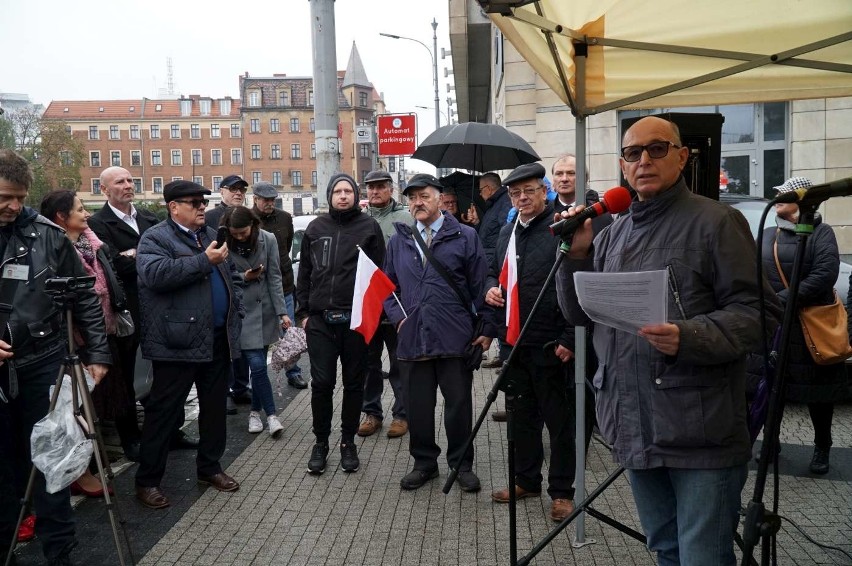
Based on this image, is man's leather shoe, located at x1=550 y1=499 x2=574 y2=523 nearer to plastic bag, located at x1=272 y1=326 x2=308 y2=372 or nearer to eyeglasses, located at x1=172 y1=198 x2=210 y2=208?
plastic bag, located at x1=272 y1=326 x2=308 y2=372

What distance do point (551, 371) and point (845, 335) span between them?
2222mm

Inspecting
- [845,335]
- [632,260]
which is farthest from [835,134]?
[632,260]

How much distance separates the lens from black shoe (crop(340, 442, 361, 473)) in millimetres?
5957

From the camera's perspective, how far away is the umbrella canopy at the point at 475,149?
8.38 metres

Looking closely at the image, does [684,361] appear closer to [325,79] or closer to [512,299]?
[512,299]

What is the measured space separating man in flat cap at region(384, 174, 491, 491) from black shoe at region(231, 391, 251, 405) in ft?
9.81

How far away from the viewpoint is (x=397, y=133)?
61.0 ft

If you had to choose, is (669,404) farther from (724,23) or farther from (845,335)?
(845,335)

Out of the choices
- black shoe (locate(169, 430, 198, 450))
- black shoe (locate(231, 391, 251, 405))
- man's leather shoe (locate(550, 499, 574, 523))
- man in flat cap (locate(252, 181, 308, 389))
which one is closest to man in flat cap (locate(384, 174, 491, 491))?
man's leather shoe (locate(550, 499, 574, 523))

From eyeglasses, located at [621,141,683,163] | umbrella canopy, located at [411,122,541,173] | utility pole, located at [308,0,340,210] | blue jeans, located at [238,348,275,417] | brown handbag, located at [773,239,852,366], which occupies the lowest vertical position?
blue jeans, located at [238,348,275,417]

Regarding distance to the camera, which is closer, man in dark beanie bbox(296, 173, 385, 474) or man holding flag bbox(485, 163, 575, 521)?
man holding flag bbox(485, 163, 575, 521)

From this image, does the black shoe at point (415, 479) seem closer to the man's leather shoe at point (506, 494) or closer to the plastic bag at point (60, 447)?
the man's leather shoe at point (506, 494)

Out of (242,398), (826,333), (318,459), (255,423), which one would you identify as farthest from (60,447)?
(826,333)

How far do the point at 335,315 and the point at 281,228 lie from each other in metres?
3.29
